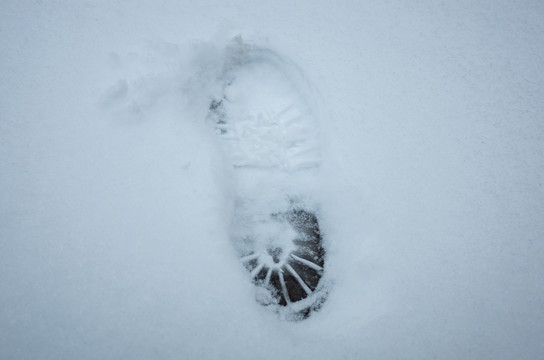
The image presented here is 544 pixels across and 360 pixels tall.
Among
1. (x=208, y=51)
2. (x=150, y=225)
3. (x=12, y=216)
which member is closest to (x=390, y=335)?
(x=150, y=225)

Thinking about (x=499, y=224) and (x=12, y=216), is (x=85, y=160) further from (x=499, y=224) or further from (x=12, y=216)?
(x=499, y=224)

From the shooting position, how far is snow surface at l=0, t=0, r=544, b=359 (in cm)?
77

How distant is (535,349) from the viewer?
0.78 m

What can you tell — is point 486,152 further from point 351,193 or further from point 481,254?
point 351,193

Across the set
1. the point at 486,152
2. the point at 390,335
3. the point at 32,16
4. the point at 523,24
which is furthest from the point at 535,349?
the point at 32,16

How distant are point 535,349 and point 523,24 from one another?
879 mm

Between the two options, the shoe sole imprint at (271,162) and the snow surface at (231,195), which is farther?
the shoe sole imprint at (271,162)

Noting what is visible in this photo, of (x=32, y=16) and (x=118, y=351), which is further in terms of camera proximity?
(x=32, y=16)

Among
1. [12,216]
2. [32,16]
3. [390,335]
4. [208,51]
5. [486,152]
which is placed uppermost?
[32,16]

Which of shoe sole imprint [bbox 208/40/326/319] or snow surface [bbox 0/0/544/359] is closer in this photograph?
snow surface [bbox 0/0/544/359]

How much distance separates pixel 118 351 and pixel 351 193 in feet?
2.38

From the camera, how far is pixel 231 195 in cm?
87

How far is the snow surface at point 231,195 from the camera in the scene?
2.54 feet

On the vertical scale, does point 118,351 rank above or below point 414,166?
below
